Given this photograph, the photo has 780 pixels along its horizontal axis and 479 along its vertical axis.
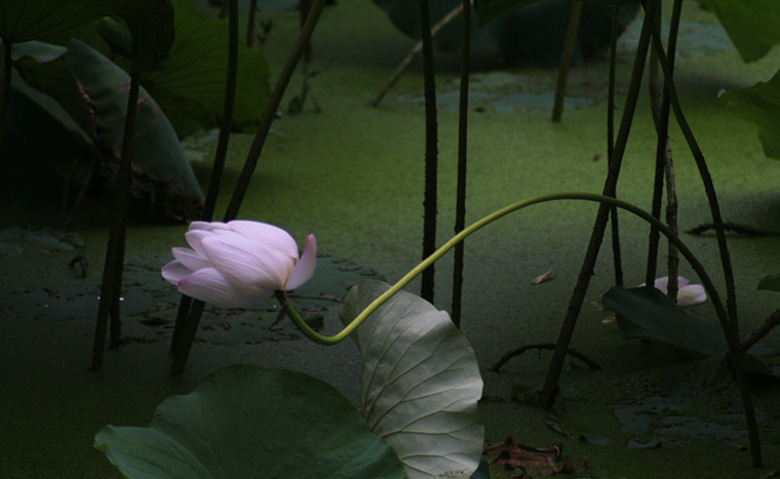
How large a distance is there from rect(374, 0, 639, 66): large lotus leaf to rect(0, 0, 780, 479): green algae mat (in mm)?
160

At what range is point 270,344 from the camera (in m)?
1.46

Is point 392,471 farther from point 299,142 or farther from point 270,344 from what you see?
point 299,142

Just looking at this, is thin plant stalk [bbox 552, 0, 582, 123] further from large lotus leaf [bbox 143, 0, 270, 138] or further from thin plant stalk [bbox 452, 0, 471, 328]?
thin plant stalk [bbox 452, 0, 471, 328]

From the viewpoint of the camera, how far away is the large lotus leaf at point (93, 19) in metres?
1.16

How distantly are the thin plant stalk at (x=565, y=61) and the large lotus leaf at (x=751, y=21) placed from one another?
47.2 inches

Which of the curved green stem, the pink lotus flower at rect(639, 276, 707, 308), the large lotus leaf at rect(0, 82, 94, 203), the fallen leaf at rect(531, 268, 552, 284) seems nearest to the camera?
the curved green stem

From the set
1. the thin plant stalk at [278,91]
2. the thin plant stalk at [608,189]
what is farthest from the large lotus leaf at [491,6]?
the thin plant stalk at [278,91]

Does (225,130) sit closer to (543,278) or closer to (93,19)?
(93,19)

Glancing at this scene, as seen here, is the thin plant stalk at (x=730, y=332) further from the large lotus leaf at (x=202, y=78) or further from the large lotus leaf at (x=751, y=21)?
the large lotus leaf at (x=202, y=78)

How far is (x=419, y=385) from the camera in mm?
839

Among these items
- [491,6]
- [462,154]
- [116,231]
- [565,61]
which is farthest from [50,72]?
[565,61]

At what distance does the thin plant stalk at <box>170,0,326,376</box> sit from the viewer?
3.60 feet

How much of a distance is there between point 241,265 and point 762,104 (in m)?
0.80

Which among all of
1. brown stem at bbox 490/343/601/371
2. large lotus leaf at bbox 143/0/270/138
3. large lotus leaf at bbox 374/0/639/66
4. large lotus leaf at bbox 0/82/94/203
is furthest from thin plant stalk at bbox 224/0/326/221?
large lotus leaf at bbox 374/0/639/66
